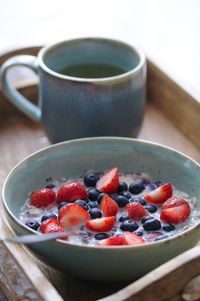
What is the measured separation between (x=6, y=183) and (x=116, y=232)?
0.16m

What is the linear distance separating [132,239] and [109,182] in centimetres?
14

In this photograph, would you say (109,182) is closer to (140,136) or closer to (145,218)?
(145,218)

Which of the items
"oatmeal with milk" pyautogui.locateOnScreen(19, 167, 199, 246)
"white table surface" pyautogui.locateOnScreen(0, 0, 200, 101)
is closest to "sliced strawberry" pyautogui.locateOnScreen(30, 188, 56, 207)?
"oatmeal with milk" pyautogui.locateOnScreen(19, 167, 199, 246)

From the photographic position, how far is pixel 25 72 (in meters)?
1.41

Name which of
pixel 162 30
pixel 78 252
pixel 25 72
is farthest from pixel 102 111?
pixel 162 30

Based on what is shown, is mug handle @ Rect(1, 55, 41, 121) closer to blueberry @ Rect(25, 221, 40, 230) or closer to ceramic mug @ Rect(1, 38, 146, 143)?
ceramic mug @ Rect(1, 38, 146, 143)

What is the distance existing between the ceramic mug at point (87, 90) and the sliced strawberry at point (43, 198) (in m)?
0.15

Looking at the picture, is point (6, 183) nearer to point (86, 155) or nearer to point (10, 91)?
point (86, 155)

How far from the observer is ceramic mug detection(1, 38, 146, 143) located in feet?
3.10

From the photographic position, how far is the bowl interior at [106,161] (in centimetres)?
89

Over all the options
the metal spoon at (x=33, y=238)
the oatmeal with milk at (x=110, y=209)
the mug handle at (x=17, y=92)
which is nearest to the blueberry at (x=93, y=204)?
the oatmeal with milk at (x=110, y=209)

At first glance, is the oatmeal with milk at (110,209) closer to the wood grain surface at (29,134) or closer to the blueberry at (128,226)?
the blueberry at (128,226)

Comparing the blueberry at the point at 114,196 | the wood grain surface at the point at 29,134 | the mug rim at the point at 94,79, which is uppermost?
the mug rim at the point at 94,79

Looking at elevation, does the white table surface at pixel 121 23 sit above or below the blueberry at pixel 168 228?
below
